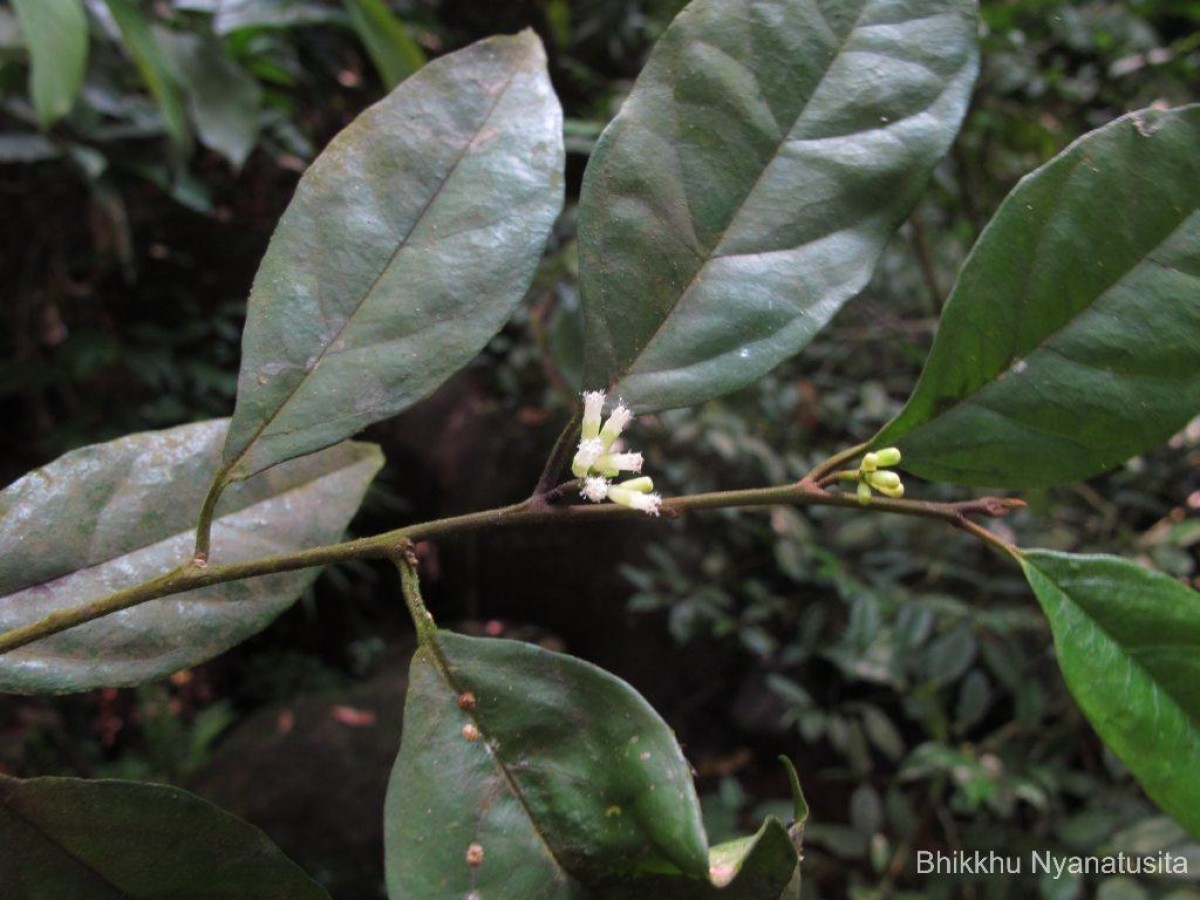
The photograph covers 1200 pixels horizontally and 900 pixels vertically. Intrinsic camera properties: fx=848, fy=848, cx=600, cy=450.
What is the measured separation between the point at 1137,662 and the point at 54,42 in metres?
1.15

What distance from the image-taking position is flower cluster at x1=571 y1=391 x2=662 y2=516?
456 millimetres

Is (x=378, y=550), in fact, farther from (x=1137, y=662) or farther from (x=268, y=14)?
(x=268, y=14)

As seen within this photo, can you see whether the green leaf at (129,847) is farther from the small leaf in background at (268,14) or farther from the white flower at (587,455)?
the small leaf in background at (268,14)

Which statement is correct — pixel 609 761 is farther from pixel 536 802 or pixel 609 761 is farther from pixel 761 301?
pixel 761 301

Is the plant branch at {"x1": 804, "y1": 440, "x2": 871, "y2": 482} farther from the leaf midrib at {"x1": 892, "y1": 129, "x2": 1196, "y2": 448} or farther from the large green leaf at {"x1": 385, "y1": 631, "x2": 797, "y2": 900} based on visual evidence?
the large green leaf at {"x1": 385, "y1": 631, "x2": 797, "y2": 900}

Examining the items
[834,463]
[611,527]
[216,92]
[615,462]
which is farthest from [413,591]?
[611,527]

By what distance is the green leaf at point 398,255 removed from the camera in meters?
0.47

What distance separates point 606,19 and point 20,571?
2909 mm

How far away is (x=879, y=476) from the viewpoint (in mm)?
464

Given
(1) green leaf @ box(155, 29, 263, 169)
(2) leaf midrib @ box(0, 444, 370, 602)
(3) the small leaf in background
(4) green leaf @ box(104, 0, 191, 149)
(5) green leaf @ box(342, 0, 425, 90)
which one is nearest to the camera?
(2) leaf midrib @ box(0, 444, 370, 602)

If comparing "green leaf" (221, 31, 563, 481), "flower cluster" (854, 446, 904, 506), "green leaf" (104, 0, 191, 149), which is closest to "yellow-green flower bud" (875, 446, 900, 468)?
"flower cluster" (854, 446, 904, 506)

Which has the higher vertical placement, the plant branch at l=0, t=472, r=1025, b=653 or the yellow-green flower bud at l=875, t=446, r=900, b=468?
the yellow-green flower bud at l=875, t=446, r=900, b=468

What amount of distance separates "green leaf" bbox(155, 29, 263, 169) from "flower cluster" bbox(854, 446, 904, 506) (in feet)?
4.59

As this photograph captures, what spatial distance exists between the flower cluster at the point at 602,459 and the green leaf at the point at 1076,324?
5.5 inches
